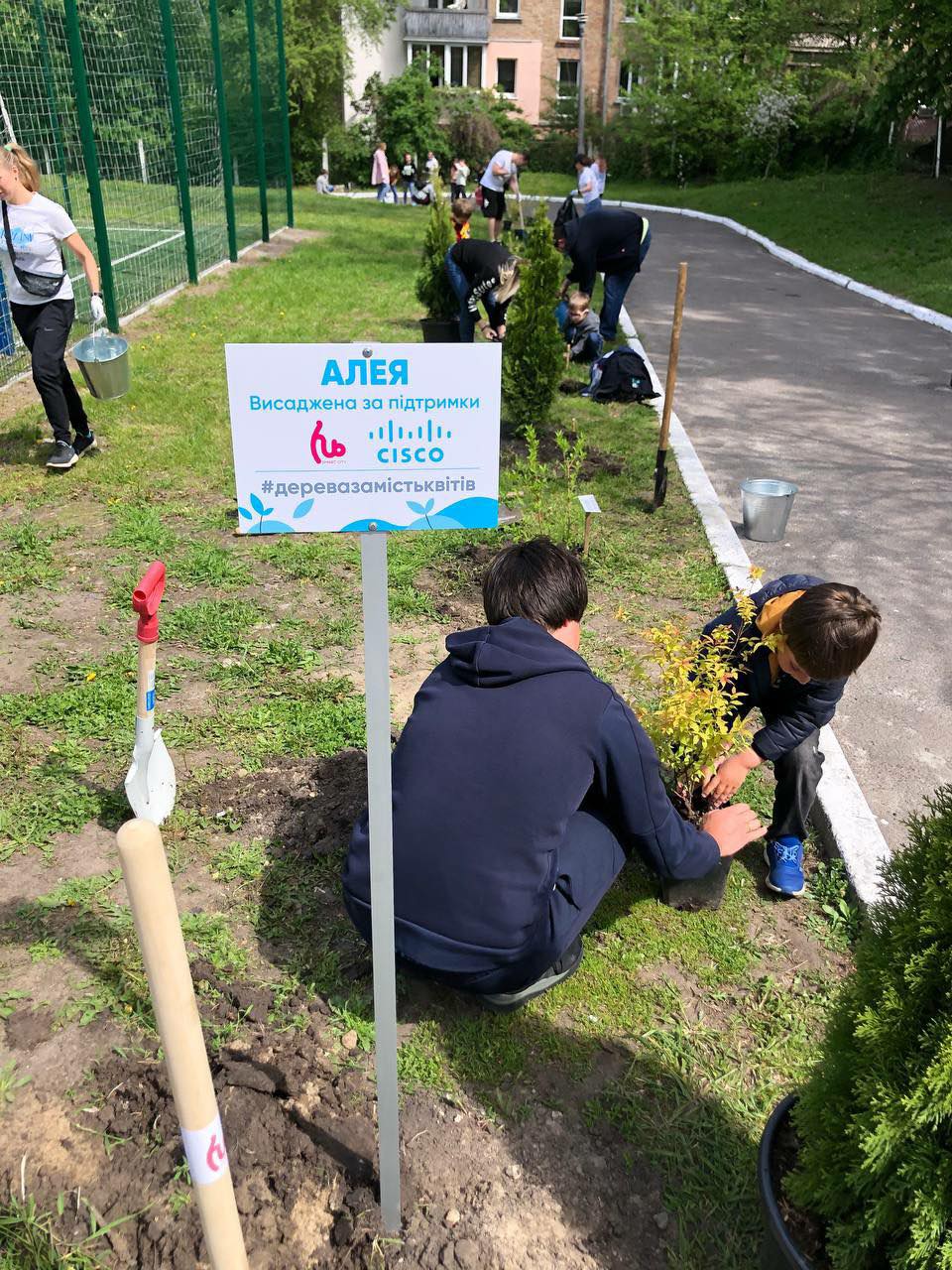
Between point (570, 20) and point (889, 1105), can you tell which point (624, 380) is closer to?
point (889, 1105)

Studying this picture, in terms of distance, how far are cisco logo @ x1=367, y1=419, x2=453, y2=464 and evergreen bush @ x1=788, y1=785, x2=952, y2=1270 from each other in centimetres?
114

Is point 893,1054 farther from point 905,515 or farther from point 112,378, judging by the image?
point 112,378

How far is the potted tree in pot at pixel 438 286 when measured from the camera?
9391 mm

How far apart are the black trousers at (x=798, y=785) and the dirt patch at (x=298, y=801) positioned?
1391 millimetres

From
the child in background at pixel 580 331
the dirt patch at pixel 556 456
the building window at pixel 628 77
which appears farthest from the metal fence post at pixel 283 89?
the building window at pixel 628 77

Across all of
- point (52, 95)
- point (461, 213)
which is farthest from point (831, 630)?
point (461, 213)

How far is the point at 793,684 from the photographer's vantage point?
121 inches

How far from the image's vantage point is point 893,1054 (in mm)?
1598

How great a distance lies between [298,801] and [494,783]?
1390mm

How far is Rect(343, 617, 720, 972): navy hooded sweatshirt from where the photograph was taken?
219 cm

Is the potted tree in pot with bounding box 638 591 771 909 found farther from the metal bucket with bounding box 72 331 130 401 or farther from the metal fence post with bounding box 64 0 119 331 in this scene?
the metal fence post with bounding box 64 0 119 331

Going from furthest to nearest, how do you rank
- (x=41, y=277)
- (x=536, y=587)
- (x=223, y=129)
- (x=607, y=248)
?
(x=223, y=129) → (x=607, y=248) → (x=41, y=277) → (x=536, y=587)

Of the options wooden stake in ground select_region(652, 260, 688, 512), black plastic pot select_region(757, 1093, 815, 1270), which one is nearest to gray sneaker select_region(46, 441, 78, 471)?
wooden stake in ground select_region(652, 260, 688, 512)

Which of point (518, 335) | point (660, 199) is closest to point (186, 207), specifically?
point (518, 335)
